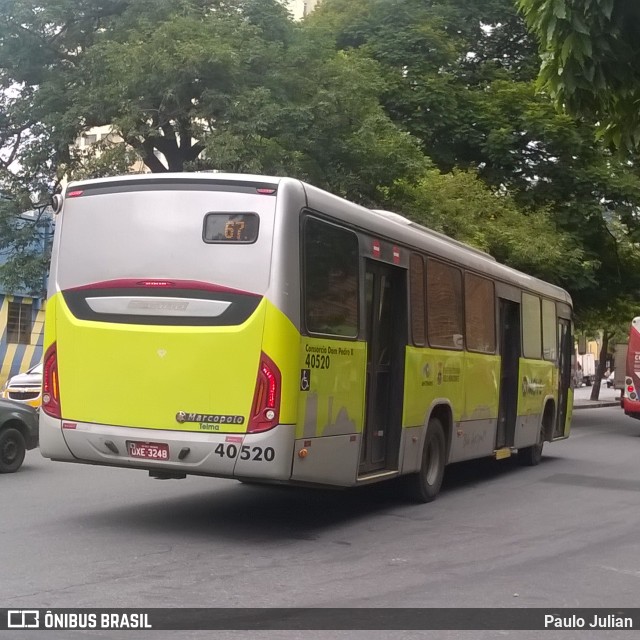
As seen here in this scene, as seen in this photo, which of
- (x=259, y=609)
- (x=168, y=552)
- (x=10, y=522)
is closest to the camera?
(x=259, y=609)

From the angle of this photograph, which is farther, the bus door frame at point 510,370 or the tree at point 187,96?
the tree at point 187,96

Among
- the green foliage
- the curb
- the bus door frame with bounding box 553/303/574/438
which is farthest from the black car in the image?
the curb

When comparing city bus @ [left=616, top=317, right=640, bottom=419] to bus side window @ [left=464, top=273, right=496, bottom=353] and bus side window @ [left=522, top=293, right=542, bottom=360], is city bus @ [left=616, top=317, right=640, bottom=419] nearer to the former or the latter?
bus side window @ [left=522, top=293, right=542, bottom=360]

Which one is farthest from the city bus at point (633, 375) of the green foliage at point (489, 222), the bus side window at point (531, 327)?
the bus side window at point (531, 327)

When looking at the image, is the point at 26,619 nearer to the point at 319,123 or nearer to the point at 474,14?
the point at 319,123

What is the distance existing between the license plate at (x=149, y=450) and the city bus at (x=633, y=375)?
19.6m

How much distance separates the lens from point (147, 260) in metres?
9.04

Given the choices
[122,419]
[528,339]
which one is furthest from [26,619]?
[528,339]

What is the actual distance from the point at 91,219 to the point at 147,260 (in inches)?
30.8

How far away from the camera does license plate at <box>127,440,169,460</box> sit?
8.84 meters

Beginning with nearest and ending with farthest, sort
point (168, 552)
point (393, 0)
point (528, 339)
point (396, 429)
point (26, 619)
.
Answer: point (26, 619) < point (168, 552) < point (396, 429) < point (528, 339) < point (393, 0)

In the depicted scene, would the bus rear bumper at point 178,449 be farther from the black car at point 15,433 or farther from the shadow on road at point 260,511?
the black car at point 15,433

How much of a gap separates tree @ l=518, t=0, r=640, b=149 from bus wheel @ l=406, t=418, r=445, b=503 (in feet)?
13.6

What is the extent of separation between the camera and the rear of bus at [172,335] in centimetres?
864
